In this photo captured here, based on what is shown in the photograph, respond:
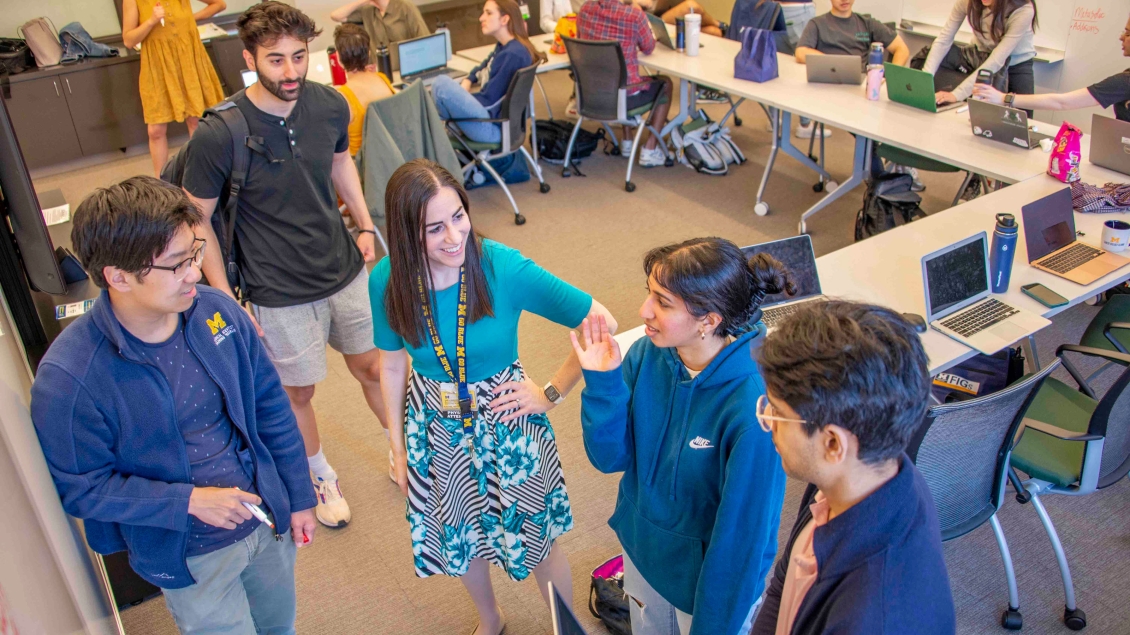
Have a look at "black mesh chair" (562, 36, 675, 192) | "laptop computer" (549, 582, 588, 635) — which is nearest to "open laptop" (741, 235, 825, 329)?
"laptop computer" (549, 582, 588, 635)

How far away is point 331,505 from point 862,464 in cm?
223

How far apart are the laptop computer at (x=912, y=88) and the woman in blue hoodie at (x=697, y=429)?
10.4ft

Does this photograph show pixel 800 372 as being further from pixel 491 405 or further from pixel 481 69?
pixel 481 69

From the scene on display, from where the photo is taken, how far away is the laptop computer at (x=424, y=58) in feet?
17.0

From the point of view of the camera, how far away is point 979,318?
2732 mm

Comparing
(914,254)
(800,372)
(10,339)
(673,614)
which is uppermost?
(800,372)

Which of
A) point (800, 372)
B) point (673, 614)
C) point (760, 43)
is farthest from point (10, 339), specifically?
point (760, 43)

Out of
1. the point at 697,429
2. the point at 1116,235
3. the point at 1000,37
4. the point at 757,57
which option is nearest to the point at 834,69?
the point at 757,57

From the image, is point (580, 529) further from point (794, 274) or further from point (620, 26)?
point (620, 26)

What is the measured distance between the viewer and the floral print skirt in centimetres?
198

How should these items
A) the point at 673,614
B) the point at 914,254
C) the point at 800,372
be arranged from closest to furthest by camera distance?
the point at 800,372, the point at 673,614, the point at 914,254

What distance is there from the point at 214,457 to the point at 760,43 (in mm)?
4227

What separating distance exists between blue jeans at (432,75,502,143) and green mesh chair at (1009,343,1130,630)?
11.0ft

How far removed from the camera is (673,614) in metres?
1.90
